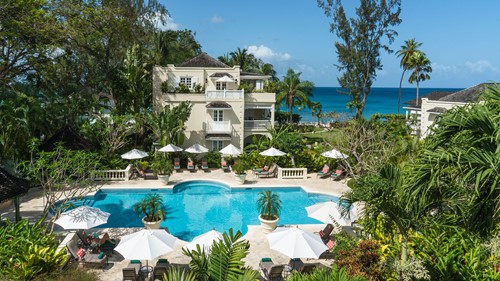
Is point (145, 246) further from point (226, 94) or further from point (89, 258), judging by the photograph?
point (226, 94)

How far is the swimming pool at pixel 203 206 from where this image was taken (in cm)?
2033

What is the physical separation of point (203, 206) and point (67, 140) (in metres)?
10.2

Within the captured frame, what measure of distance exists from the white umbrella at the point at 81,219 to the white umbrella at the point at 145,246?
2.93 metres

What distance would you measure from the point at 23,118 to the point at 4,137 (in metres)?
1.76

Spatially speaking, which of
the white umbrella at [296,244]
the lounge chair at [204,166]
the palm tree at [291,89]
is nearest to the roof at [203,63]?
the lounge chair at [204,166]

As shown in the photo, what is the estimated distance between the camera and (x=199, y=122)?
109ft

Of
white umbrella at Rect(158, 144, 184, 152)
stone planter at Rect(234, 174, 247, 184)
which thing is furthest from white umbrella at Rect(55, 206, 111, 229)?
white umbrella at Rect(158, 144, 184, 152)

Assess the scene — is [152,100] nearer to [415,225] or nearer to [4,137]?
[4,137]

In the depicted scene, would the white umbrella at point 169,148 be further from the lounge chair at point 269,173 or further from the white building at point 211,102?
the lounge chair at point 269,173

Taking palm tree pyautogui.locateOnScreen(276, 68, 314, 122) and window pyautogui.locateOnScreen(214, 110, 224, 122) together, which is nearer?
window pyautogui.locateOnScreen(214, 110, 224, 122)

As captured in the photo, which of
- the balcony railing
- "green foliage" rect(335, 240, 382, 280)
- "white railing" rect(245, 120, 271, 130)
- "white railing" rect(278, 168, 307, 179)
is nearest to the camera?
"green foliage" rect(335, 240, 382, 280)

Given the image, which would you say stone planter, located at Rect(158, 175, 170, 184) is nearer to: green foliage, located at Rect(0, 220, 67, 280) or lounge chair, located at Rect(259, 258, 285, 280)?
green foliage, located at Rect(0, 220, 67, 280)

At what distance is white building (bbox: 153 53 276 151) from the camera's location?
1291 inches

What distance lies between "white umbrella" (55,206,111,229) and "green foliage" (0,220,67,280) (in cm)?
124
